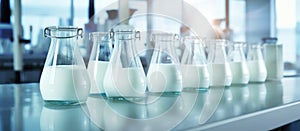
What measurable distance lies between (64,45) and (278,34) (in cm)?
226

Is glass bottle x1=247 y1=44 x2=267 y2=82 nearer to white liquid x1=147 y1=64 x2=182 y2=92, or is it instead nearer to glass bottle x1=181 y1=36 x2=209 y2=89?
glass bottle x1=181 y1=36 x2=209 y2=89

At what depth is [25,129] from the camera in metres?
0.35

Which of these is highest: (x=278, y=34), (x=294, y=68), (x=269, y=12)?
(x=269, y=12)

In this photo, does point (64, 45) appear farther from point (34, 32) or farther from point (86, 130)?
point (34, 32)

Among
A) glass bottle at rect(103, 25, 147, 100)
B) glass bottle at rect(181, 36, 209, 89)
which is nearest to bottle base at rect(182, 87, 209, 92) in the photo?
glass bottle at rect(181, 36, 209, 89)

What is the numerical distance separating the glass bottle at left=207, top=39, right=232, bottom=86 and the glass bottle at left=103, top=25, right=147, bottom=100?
266 mm

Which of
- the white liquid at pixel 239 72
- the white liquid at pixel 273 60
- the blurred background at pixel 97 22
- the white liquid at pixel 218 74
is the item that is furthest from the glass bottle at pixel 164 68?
the blurred background at pixel 97 22

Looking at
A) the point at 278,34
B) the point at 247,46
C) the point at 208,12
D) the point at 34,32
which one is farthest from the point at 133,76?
the point at 34,32

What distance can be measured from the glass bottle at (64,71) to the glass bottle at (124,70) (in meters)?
0.05

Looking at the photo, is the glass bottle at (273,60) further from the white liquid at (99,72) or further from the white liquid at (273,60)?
the white liquid at (99,72)

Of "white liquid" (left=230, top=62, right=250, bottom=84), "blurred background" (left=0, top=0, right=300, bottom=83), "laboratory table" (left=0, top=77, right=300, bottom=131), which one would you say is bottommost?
"laboratory table" (left=0, top=77, right=300, bottom=131)

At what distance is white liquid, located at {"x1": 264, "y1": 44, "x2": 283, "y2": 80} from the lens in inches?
43.6

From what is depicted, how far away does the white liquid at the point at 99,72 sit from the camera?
622 mm

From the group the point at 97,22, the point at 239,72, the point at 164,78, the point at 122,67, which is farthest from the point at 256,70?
the point at 97,22
